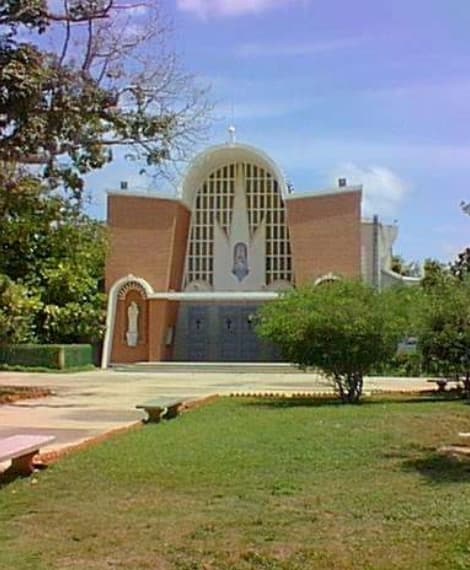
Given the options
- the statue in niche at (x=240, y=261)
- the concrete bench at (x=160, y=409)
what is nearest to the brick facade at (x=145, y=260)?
the statue in niche at (x=240, y=261)

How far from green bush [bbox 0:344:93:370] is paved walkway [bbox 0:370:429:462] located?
190cm

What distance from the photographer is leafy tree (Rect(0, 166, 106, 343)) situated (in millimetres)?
21828

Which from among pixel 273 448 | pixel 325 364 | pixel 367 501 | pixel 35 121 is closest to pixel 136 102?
pixel 35 121

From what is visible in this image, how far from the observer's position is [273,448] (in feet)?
35.7

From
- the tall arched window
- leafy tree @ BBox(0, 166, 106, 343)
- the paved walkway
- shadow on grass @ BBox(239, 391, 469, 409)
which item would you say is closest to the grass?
the paved walkway

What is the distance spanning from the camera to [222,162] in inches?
1658

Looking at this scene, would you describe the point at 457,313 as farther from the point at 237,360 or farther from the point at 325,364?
the point at 237,360

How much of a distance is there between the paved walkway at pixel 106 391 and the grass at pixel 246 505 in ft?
8.05

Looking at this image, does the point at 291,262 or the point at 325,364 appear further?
the point at 291,262

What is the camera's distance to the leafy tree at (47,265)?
2183cm

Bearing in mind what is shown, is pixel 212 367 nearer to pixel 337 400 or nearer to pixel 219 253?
pixel 219 253

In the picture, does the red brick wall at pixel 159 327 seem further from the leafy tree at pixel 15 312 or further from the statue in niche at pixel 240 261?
the leafy tree at pixel 15 312

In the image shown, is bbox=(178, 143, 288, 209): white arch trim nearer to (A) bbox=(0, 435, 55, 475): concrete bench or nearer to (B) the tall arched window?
(B) the tall arched window

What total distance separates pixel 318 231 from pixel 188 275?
6.41m
